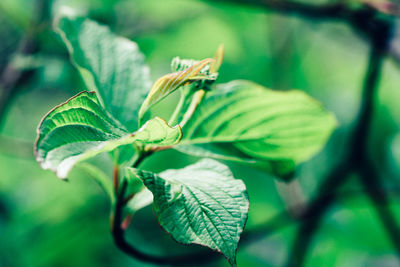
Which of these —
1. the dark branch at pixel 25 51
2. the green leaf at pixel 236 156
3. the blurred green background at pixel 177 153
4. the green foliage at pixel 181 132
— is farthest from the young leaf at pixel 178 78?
the dark branch at pixel 25 51

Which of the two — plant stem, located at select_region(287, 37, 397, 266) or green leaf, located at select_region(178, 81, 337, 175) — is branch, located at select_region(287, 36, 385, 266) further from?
green leaf, located at select_region(178, 81, 337, 175)

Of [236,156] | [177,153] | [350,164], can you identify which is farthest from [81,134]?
[177,153]

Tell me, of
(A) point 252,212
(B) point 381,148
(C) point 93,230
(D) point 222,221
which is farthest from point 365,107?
(C) point 93,230

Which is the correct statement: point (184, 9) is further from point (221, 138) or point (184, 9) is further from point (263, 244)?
point (221, 138)

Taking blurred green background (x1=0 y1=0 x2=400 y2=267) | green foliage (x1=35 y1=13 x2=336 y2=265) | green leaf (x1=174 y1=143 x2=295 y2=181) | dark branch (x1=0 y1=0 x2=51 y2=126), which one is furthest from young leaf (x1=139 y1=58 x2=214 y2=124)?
dark branch (x1=0 y1=0 x2=51 y2=126)

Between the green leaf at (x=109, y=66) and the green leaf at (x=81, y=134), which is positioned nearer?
the green leaf at (x=81, y=134)

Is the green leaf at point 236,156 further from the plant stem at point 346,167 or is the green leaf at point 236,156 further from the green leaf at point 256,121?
the plant stem at point 346,167
